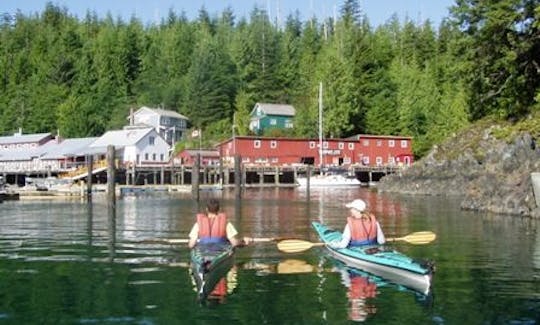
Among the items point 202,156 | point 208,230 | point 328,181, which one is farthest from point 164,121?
point 208,230

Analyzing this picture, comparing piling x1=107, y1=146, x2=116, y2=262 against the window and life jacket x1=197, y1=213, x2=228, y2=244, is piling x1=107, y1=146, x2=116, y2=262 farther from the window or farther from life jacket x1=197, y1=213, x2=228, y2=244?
the window

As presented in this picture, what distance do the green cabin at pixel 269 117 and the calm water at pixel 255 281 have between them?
3151 inches

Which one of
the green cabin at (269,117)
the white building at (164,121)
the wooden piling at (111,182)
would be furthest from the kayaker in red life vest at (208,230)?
the white building at (164,121)

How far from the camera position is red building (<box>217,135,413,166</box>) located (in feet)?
310

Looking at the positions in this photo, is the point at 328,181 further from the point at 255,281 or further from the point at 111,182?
the point at 255,281

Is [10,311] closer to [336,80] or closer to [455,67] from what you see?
[455,67]

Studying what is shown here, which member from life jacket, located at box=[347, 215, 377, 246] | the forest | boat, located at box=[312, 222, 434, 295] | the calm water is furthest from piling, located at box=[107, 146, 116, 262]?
the forest

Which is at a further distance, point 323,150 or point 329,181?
point 323,150

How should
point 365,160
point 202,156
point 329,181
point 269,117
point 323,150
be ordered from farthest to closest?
1. point 269,117
2. point 365,160
3. point 202,156
4. point 323,150
5. point 329,181

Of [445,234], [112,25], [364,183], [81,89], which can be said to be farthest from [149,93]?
[445,234]

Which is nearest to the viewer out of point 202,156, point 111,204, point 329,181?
point 111,204

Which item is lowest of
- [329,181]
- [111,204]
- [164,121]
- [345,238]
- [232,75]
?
[345,238]

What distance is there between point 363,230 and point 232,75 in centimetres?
11151

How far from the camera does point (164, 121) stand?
114m
